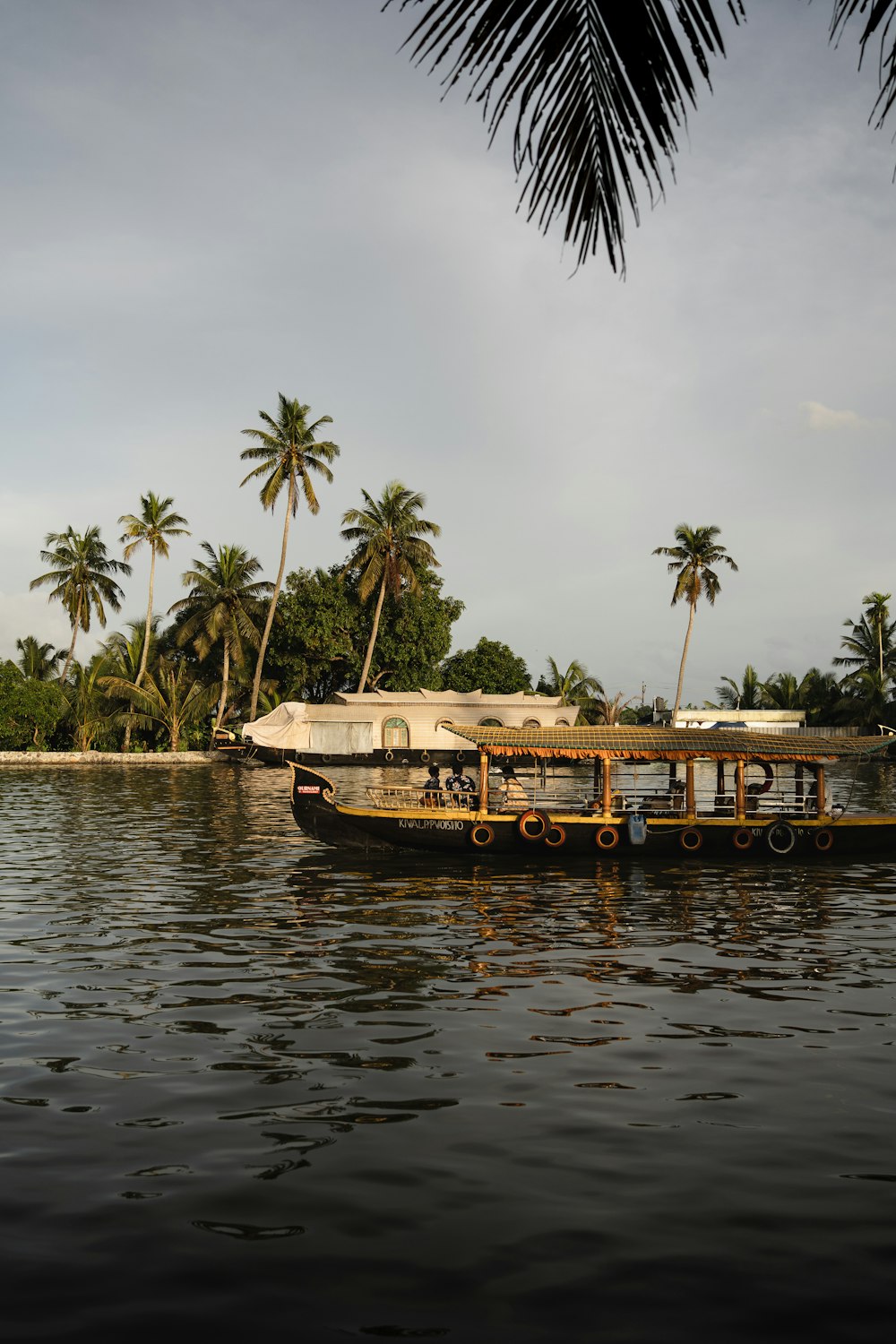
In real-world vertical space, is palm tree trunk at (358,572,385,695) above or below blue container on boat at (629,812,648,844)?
above

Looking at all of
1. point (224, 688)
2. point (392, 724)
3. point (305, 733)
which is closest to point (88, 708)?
point (224, 688)

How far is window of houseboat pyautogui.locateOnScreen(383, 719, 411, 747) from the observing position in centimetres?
5919

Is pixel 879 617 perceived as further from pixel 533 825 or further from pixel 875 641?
pixel 533 825

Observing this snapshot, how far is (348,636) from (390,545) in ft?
22.3

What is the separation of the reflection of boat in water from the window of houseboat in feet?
126

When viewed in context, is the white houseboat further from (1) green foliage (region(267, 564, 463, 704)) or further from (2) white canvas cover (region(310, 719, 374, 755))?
(1) green foliage (region(267, 564, 463, 704))

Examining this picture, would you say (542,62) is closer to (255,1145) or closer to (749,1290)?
(749,1290)

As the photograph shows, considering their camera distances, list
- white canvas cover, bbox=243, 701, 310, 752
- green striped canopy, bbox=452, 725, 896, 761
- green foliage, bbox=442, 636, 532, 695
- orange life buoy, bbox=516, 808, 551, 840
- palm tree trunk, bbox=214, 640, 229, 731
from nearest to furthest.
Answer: orange life buoy, bbox=516, 808, 551, 840 → green striped canopy, bbox=452, 725, 896, 761 → white canvas cover, bbox=243, 701, 310, 752 → palm tree trunk, bbox=214, 640, 229, 731 → green foliage, bbox=442, 636, 532, 695

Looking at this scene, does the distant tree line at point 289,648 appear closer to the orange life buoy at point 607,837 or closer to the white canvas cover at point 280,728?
the white canvas cover at point 280,728

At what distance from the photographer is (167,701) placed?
5841cm

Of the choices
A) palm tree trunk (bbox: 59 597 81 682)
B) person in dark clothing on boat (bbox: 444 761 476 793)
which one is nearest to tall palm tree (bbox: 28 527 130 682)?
palm tree trunk (bbox: 59 597 81 682)

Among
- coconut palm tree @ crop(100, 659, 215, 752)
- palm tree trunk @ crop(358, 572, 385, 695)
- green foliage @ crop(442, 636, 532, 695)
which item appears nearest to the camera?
coconut palm tree @ crop(100, 659, 215, 752)

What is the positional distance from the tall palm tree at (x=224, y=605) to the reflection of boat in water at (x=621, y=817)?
40779 millimetres

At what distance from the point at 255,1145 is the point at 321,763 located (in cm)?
5084
